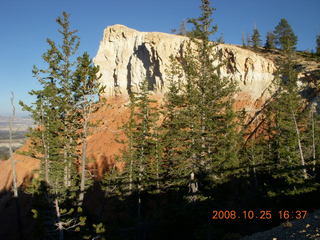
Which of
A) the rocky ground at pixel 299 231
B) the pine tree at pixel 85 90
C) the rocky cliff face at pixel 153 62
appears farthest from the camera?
the rocky cliff face at pixel 153 62

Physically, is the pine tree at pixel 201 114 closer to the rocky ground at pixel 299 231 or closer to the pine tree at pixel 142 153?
the pine tree at pixel 142 153

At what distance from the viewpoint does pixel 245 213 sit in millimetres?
17328

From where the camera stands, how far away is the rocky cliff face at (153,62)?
125ft

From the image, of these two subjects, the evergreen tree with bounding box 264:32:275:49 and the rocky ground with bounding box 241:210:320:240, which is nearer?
the rocky ground with bounding box 241:210:320:240

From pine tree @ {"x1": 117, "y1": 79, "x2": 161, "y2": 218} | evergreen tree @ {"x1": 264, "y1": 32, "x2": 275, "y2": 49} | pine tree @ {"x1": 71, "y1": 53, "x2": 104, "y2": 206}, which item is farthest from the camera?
evergreen tree @ {"x1": 264, "y1": 32, "x2": 275, "y2": 49}

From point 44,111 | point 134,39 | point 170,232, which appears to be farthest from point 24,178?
point 134,39

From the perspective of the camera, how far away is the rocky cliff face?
125 ft

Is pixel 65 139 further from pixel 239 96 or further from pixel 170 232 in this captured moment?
pixel 239 96

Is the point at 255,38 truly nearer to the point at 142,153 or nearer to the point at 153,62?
the point at 153,62

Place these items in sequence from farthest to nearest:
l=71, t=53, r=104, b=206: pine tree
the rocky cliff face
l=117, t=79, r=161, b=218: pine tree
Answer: the rocky cliff face
l=117, t=79, r=161, b=218: pine tree
l=71, t=53, r=104, b=206: pine tree
